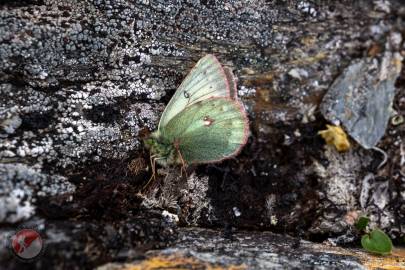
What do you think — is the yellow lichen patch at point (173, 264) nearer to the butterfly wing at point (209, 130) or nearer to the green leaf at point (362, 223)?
the butterfly wing at point (209, 130)

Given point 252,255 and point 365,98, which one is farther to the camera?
point 365,98

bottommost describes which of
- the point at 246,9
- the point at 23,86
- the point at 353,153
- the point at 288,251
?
the point at 288,251

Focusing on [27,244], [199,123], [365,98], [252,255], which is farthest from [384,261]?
[27,244]

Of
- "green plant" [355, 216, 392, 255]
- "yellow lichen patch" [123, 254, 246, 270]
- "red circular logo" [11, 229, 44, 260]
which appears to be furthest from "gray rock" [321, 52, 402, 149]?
"red circular logo" [11, 229, 44, 260]

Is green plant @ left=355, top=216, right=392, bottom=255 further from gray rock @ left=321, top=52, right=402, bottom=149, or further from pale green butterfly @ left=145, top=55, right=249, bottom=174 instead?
pale green butterfly @ left=145, top=55, right=249, bottom=174

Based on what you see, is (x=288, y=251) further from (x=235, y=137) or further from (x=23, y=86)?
(x=23, y=86)

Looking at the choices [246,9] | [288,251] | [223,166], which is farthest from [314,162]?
[246,9]

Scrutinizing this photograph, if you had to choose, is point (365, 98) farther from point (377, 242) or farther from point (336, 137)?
point (377, 242)
